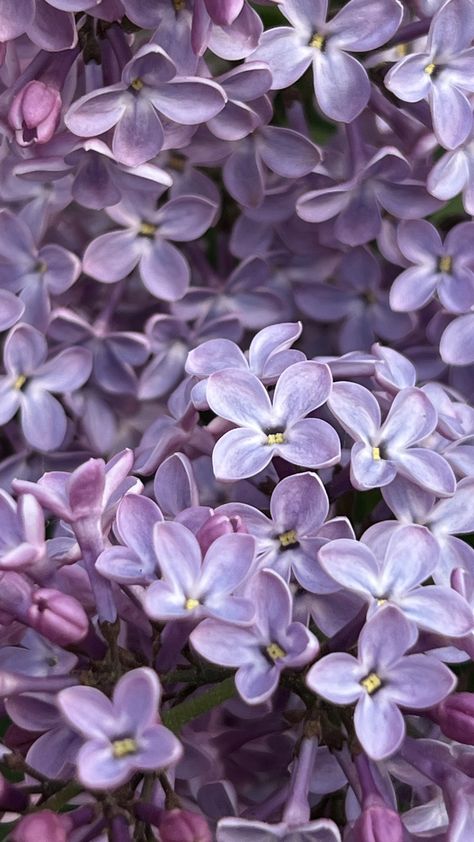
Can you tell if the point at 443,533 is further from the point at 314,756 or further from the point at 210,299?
the point at 210,299

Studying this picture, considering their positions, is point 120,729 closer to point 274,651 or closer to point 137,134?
point 274,651

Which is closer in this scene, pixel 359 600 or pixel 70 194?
pixel 359 600

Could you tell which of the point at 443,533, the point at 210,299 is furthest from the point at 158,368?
the point at 443,533

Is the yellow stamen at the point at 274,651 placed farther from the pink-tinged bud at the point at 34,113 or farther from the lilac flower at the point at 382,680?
the pink-tinged bud at the point at 34,113

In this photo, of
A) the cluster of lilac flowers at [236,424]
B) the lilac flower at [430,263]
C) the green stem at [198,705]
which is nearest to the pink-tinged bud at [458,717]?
the cluster of lilac flowers at [236,424]

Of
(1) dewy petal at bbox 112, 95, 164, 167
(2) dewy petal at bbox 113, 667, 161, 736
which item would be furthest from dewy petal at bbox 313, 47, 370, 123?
(2) dewy petal at bbox 113, 667, 161, 736

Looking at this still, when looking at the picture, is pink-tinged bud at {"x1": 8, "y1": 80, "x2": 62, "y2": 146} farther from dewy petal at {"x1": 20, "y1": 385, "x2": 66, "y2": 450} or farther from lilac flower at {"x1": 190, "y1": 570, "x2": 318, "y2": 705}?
lilac flower at {"x1": 190, "y1": 570, "x2": 318, "y2": 705}
